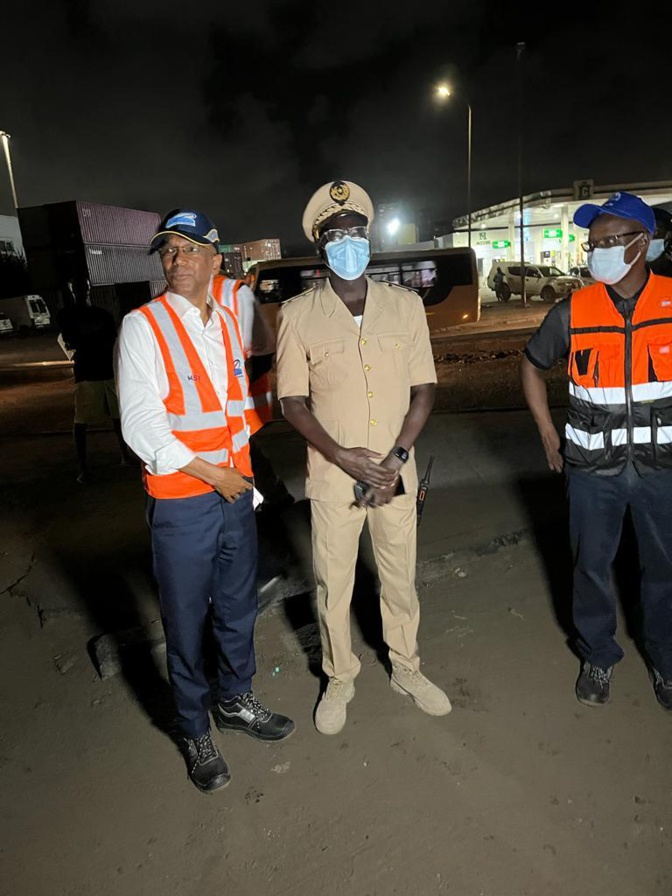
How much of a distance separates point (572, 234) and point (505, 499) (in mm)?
39193

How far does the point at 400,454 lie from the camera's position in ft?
8.18

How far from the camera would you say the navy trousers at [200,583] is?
2.28m

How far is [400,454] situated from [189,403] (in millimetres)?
874

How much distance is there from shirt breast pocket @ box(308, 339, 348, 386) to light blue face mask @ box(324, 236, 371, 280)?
0.29 metres

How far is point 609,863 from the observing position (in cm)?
198

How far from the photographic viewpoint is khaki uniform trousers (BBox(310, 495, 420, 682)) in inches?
102

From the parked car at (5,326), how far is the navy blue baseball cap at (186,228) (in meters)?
38.2

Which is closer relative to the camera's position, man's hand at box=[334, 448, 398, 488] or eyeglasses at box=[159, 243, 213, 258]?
eyeglasses at box=[159, 243, 213, 258]

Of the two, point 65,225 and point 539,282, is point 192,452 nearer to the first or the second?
point 539,282

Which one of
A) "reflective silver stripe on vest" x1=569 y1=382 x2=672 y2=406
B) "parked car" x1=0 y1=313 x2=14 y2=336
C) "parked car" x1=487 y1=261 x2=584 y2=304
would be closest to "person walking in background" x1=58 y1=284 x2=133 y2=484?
"reflective silver stripe on vest" x1=569 y1=382 x2=672 y2=406

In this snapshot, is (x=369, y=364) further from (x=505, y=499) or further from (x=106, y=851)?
(x=505, y=499)

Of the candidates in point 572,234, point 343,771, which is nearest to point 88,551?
point 343,771

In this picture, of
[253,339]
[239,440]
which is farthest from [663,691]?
[253,339]

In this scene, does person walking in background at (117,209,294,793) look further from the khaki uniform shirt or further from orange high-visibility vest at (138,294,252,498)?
the khaki uniform shirt
